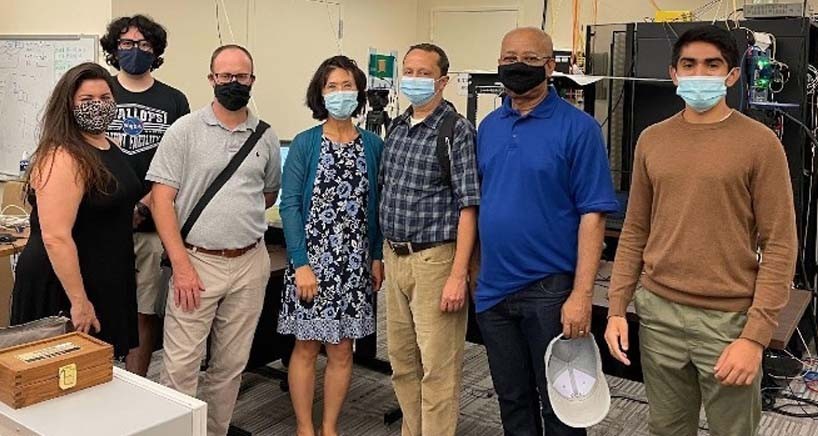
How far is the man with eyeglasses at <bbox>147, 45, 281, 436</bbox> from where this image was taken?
240 cm

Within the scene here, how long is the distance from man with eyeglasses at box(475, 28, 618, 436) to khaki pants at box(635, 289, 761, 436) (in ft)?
0.76

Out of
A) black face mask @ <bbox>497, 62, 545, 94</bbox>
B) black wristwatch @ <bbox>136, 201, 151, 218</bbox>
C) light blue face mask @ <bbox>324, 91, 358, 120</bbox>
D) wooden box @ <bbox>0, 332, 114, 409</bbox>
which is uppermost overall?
black face mask @ <bbox>497, 62, 545, 94</bbox>

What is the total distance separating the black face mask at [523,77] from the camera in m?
2.17

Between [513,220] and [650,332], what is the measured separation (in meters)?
0.49

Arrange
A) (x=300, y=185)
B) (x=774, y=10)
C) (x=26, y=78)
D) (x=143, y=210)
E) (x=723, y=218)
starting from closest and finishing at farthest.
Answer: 1. (x=723, y=218)
2. (x=300, y=185)
3. (x=143, y=210)
4. (x=774, y=10)
5. (x=26, y=78)

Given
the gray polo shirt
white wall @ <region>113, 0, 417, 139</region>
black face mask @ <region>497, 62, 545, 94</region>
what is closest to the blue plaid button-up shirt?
black face mask @ <region>497, 62, 545, 94</region>

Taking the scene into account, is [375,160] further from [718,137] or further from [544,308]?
[718,137]

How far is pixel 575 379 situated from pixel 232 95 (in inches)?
54.8

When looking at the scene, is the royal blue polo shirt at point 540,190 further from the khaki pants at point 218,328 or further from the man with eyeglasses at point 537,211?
the khaki pants at point 218,328

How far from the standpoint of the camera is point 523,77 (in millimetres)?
2174

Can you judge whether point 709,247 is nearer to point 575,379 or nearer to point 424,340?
point 575,379

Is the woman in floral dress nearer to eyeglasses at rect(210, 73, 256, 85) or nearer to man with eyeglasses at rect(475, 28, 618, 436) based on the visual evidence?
eyeglasses at rect(210, 73, 256, 85)

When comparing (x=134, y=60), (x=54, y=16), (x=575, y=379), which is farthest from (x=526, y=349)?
(x=54, y=16)

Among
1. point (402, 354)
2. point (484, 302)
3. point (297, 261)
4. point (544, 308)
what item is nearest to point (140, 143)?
point (297, 261)
